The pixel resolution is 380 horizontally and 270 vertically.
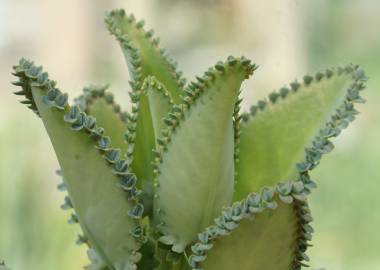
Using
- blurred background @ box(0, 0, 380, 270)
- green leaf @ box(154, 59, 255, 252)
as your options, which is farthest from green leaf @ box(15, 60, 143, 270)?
blurred background @ box(0, 0, 380, 270)

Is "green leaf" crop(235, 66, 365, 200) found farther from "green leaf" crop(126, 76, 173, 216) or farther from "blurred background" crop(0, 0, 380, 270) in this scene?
"blurred background" crop(0, 0, 380, 270)

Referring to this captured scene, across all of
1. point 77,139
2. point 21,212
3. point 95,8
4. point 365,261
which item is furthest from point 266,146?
point 95,8

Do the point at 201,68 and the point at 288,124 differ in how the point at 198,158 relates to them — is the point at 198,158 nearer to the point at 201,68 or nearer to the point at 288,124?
the point at 288,124

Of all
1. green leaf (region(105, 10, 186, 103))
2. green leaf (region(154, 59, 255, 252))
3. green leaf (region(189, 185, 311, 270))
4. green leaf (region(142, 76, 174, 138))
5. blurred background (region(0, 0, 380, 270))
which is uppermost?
blurred background (region(0, 0, 380, 270))

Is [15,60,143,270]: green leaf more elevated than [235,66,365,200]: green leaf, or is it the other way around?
[235,66,365,200]: green leaf

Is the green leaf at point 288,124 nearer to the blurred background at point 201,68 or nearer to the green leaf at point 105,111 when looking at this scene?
the green leaf at point 105,111

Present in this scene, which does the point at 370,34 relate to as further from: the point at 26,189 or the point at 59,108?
the point at 59,108

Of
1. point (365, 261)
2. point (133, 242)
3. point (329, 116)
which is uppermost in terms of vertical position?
point (365, 261)
